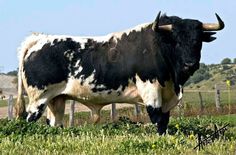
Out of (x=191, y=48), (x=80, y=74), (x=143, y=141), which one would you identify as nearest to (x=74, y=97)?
(x=80, y=74)

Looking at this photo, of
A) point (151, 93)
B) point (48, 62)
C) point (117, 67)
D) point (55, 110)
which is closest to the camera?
point (151, 93)

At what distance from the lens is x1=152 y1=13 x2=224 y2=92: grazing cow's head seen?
13.7 meters

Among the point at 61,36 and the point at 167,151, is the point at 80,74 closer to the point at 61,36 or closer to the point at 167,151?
the point at 61,36

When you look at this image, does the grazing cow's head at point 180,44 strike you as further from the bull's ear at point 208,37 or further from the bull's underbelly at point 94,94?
the bull's underbelly at point 94,94

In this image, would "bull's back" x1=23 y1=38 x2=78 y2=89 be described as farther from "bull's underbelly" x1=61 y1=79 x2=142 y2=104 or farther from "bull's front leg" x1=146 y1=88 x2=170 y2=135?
"bull's front leg" x1=146 y1=88 x2=170 y2=135

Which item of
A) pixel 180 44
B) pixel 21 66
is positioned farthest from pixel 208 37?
pixel 21 66

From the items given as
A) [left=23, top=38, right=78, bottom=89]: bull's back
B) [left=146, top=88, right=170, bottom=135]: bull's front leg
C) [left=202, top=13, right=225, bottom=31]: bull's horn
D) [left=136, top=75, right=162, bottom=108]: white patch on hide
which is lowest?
[left=146, top=88, right=170, bottom=135]: bull's front leg

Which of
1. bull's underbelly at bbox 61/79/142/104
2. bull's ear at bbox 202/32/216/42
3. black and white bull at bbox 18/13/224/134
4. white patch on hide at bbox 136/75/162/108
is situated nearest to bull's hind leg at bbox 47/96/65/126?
black and white bull at bbox 18/13/224/134

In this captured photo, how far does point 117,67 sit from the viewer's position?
14.6 m

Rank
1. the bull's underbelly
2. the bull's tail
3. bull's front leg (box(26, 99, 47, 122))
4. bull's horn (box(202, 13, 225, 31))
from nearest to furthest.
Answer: the bull's underbelly → bull's horn (box(202, 13, 225, 31)) → bull's front leg (box(26, 99, 47, 122)) → the bull's tail

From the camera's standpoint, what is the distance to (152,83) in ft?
45.7

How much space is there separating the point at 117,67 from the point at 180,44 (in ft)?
5.43

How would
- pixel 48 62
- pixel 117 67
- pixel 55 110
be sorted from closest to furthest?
1. pixel 117 67
2. pixel 48 62
3. pixel 55 110

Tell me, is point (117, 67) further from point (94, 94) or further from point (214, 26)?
point (214, 26)
